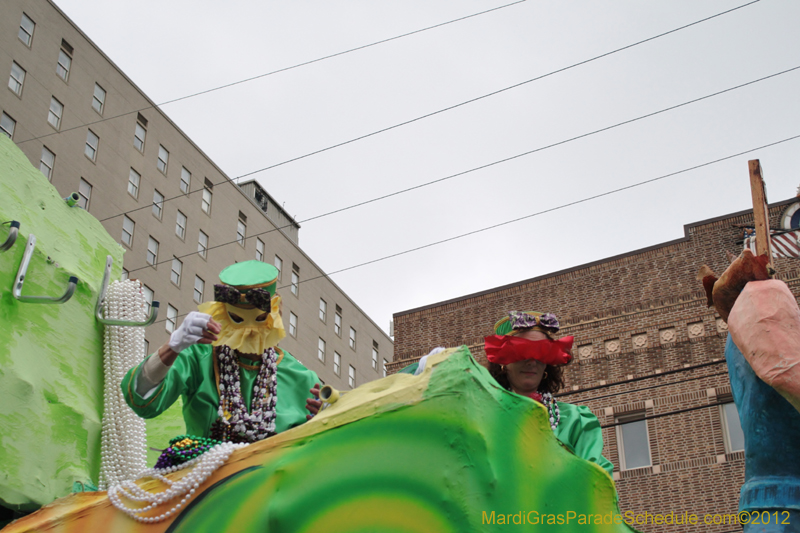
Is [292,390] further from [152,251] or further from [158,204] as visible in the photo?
A: [158,204]

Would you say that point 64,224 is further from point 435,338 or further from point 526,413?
point 435,338

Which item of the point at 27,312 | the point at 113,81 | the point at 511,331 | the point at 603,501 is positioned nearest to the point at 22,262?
the point at 27,312

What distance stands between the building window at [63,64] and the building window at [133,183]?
185 inches

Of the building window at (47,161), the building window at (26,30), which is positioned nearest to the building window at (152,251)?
the building window at (47,161)

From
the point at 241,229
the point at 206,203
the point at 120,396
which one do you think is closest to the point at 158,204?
the point at 206,203

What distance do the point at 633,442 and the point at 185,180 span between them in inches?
1012

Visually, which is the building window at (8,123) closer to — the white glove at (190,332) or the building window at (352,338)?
the building window at (352,338)

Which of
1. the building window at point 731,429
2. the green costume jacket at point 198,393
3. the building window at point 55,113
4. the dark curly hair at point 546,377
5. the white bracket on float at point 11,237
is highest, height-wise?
the building window at point 55,113

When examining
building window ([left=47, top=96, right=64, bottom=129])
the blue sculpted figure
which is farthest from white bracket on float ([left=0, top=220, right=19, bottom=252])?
building window ([left=47, top=96, right=64, bottom=129])

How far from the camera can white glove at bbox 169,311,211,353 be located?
464 centimetres

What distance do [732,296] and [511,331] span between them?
1.65m

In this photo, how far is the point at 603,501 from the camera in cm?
340

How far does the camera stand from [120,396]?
21.6 feet

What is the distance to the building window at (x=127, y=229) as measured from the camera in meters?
37.1
